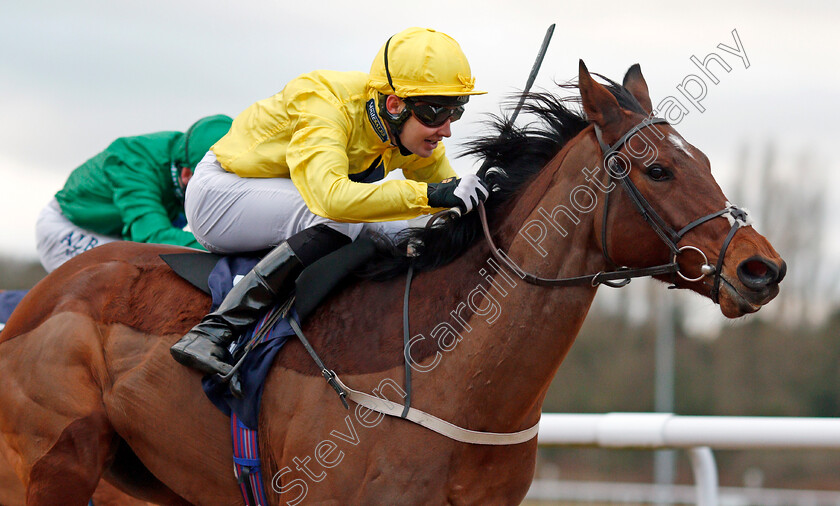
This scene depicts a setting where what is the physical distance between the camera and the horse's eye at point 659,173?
2.77 meters

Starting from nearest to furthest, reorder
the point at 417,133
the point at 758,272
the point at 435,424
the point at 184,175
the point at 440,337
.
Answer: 1. the point at 758,272
2. the point at 435,424
3. the point at 440,337
4. the point at 417,133
5. the point at 184,175

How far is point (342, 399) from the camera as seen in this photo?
9.67 feet

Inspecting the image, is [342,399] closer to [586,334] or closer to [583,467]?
[583,467]

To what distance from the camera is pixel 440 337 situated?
9.83ft

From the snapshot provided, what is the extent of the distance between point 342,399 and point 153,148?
9.38 feet

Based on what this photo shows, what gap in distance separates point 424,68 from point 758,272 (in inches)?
52.8

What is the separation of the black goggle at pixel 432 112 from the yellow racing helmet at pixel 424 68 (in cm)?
6

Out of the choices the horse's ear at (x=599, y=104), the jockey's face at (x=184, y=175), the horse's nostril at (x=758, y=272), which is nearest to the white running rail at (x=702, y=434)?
the horse's nostril at (x=758, y=272)

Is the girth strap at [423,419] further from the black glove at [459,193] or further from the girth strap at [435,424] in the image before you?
the black glove at [459,193]

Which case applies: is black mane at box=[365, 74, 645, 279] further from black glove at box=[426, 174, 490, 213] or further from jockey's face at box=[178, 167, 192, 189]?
jockey's face at box=[178, 167, 192, 189]

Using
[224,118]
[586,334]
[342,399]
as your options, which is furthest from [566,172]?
[586,334]

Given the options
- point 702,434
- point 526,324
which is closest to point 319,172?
point 526,324

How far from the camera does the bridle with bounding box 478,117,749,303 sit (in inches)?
104

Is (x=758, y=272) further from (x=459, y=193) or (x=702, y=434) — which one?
(x=702, y=434)
